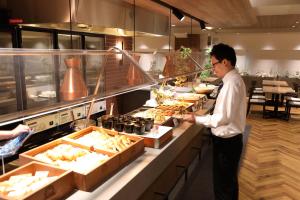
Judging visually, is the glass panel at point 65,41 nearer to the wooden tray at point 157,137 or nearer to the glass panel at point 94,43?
the glass panel at point 94,43

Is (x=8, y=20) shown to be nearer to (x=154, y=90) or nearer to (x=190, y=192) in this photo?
(x=154, y=90)

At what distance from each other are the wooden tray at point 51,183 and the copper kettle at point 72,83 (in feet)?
1.70

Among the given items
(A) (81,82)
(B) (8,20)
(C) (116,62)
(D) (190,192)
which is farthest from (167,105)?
(B) (8,20)

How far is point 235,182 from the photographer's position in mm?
3055

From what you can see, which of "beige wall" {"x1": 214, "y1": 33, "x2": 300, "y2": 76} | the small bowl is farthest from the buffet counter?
"beige wall" {"x1": 214, "y1": 33, "x2": 300, "y2": 76}

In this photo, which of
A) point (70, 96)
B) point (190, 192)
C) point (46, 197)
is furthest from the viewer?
point (190, 192)

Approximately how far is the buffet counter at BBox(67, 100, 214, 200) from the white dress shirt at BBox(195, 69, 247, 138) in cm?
41

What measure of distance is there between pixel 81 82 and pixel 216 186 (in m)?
1.97

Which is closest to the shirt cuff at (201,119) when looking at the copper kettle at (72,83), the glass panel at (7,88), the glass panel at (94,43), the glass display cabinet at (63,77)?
the glass display cabinet at (63,77)

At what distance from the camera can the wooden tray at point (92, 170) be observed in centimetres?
169

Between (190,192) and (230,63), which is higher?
(230,63)

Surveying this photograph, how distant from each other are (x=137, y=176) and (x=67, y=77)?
0.90 meters

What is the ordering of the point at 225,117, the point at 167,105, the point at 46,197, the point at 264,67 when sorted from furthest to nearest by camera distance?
the point at 264,67 < the point at 167,105 < the point at 225,117 < the point at 46,197

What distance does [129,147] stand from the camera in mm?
2162
